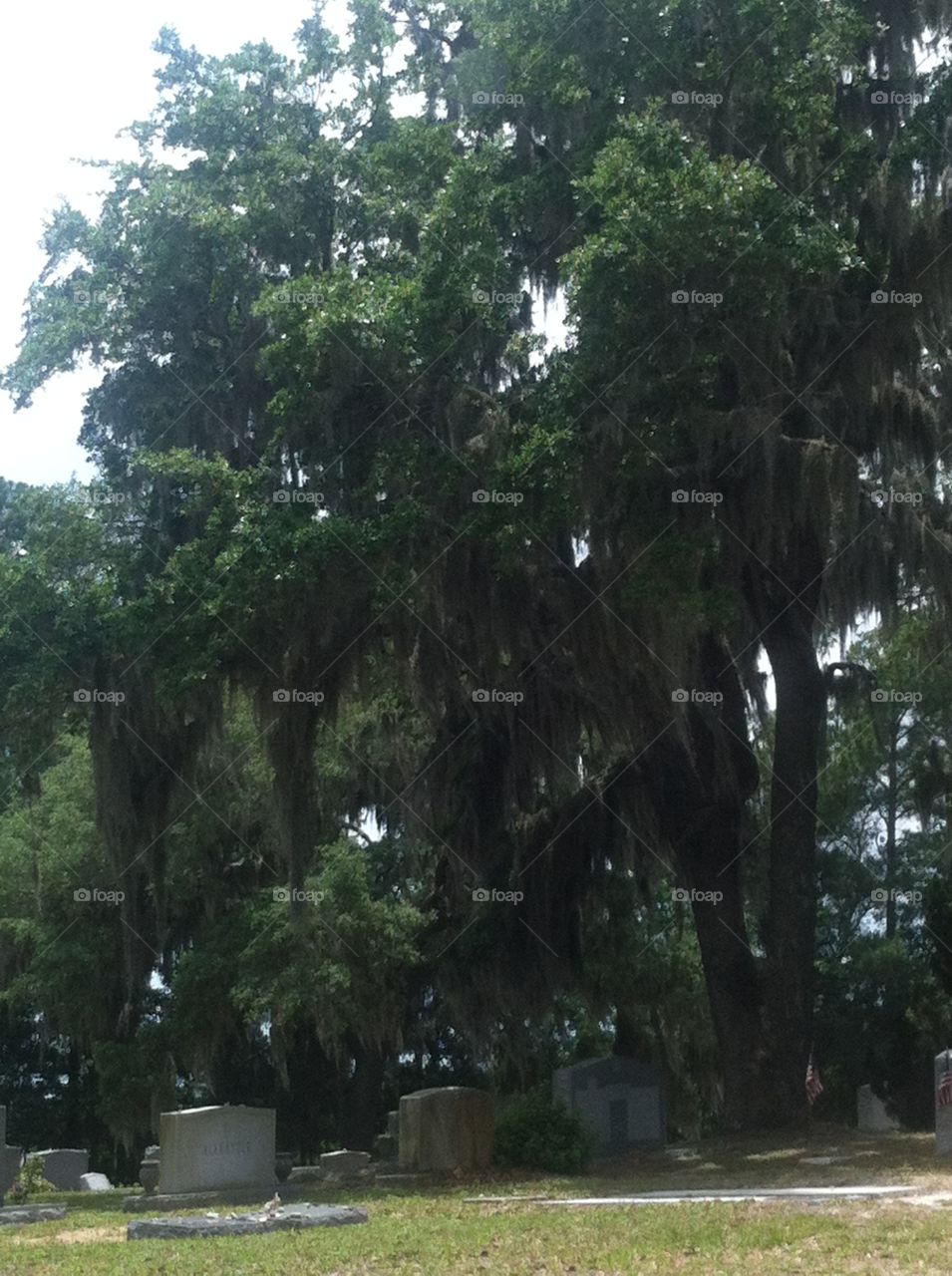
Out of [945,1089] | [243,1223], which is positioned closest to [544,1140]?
[945,1089]

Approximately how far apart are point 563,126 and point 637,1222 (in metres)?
13.4

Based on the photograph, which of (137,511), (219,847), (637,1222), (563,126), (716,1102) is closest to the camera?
(637,1222)

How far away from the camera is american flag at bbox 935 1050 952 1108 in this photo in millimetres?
15336

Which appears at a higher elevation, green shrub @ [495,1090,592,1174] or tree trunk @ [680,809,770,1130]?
tree trunk @ [680,809,770,1130]

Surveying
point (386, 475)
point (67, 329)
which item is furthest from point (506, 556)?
point (67, 329)

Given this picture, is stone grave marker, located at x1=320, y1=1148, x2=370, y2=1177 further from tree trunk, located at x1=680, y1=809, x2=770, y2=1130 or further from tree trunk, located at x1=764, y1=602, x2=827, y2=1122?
tree trunk, located at x1=764, y1=602, x2=827, y2=1122

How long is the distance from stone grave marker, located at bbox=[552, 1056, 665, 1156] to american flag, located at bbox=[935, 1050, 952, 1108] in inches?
238

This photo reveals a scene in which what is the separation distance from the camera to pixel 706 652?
64.2 ft

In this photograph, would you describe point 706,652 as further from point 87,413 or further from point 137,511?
point 87,413

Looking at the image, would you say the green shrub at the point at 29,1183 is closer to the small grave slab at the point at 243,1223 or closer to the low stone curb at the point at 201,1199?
the low stone curb at the point at 201,1199

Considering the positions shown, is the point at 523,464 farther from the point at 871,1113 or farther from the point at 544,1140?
the point at 871,1113

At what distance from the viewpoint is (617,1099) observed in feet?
69.7

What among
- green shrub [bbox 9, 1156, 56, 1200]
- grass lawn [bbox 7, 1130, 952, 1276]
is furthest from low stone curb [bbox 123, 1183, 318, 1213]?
green shrub [bbox 9, 1156, 56, 1200]

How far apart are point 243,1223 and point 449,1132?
627 centimetres
